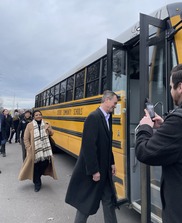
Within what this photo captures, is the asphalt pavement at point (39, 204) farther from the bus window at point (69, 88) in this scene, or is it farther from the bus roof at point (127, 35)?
the bus roof at point (127, 35)

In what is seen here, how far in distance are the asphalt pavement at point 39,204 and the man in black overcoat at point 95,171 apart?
937 mm

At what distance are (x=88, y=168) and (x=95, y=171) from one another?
0.08 metres

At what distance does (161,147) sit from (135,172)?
6.29 feet

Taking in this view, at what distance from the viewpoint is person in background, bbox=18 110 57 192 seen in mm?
4488

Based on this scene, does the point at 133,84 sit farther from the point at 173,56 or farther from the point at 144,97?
the point at 144,97

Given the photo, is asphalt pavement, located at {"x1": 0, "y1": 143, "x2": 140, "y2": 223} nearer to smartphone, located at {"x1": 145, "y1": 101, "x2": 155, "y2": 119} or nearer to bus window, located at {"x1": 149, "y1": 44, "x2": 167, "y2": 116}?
bus window, located at {"x1": 149, "y1": 44, "x2": 167, "y2": 116}

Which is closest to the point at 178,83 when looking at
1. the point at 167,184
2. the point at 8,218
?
the point at 167,184

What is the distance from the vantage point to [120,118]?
3.20 meters

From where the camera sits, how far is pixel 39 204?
390cm

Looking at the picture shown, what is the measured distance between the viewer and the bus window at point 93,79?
13.8 feet

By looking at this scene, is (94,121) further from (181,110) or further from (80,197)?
(181,110)

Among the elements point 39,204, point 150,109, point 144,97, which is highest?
point 144,97

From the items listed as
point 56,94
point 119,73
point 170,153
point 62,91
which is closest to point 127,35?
point 119,73

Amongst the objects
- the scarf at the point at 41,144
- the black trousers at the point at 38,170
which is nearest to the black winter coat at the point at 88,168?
the scarf at the point at 41,144
